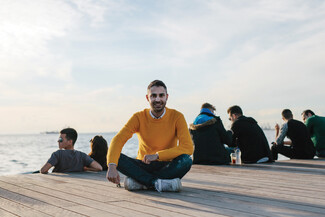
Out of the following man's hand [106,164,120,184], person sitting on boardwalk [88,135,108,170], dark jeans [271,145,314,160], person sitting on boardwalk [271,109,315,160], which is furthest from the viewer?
dark jeans [271,145,314,160]

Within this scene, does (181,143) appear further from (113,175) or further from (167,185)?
(113,175)

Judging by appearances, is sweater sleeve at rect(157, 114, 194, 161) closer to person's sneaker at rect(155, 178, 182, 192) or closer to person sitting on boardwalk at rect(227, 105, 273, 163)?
person's sneaker at rect(155, 178, 182, 192)

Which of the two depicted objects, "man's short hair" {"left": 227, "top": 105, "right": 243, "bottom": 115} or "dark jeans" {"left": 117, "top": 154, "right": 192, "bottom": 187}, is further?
"man's short hair" {"left": 227, "top": 105, "right": 243, "bottom": 115}

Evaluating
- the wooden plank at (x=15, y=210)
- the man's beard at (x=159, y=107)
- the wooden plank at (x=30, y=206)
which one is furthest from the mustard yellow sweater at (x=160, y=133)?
the wooden plank at (x=15, y=210)

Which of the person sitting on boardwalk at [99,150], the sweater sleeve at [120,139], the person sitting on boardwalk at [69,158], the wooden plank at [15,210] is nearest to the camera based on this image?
the wooden plank at [15,210]

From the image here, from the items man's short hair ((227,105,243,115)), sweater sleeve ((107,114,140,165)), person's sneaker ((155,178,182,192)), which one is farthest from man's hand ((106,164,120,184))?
man's short hair ((227,105,243,115))

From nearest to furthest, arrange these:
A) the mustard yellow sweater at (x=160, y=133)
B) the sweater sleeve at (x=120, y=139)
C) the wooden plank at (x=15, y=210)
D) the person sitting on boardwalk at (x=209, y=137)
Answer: the wooden plank at (x=15, y=210) → the sweater sleeve at (x=120, y=139) → the mustard yellow sweater at (x=160, y=133) → the person sitting on boardwalk at (x=209, y=137)

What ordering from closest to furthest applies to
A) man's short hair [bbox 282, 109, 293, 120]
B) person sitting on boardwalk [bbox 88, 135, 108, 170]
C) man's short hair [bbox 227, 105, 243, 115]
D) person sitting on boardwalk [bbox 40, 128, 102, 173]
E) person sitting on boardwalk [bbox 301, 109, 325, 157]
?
person sitting on boardwalk [bbox 40, 128, 102, 173] → person sitting on boardwalk [bbox 88, 135, 108, 170] → man's short hair [bbox 227, 105, 243, 115] → man's short hair [bbox 282, 109, 293, 120] → person sitting on boardwalk [bbox 301, 109, 325, 157]

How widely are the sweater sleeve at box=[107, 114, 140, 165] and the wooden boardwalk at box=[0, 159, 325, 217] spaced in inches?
16.0

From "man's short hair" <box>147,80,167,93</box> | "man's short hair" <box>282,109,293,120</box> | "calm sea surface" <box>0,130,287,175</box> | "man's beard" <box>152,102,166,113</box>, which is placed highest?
"man's short hair" <box>147,80,167,93</box>

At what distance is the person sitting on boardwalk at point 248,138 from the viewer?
270 inches

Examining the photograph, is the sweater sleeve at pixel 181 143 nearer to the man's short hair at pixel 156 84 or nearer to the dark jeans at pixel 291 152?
the man's short hair at pixel 156 84

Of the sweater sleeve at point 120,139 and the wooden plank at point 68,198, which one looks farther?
the sweater sleeve at point 120,139

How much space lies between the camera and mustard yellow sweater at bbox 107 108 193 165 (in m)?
3.90
